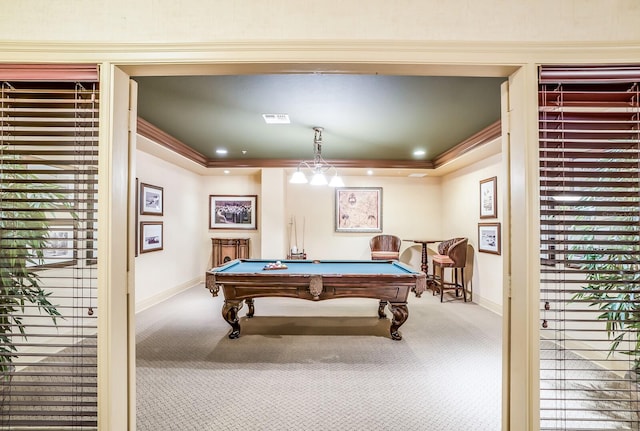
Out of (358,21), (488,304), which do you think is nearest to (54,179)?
(358,21)

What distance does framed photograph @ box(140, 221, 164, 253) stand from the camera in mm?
4645

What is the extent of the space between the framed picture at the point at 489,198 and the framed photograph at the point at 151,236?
17.6ft

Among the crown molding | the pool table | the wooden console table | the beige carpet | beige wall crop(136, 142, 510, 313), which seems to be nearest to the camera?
the beige carpet

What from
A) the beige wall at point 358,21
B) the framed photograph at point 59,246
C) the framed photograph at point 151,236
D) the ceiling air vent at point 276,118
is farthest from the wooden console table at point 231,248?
the beige wall at point 358,21

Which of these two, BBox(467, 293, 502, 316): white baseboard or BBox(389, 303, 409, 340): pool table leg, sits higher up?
BBox(389, 303, 409, 340): pool table leg

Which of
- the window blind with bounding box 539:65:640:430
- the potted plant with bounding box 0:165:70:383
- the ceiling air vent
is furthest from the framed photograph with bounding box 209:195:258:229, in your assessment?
the window blind with bounding box 539:65:640:430

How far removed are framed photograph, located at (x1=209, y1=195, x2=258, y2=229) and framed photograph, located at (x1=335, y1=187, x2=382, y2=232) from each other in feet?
6.30

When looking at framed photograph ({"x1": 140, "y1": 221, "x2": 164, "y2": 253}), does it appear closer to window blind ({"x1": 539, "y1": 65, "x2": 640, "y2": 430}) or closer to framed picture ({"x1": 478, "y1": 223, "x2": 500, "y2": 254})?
window blind ({"x1": 539, "y1": 65, "x2": 640, "y2": 430})

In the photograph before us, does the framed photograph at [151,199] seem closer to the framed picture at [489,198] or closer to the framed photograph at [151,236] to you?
the framed photograph at [151,236]

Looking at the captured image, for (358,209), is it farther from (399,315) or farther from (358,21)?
(358,21)

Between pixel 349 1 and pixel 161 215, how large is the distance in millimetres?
4884

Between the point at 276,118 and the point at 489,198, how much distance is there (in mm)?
3541

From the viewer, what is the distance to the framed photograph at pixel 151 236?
464 centimetres

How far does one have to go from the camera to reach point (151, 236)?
4895 mm
